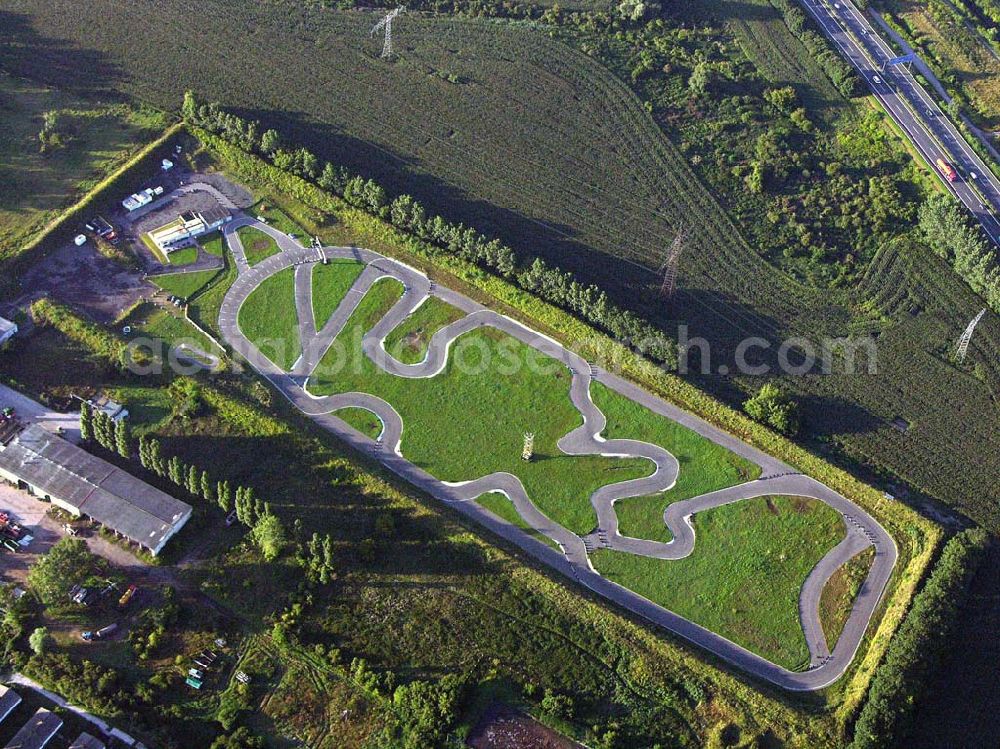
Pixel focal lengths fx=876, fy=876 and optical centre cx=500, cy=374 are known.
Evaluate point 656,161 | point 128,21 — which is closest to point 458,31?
point 656,161

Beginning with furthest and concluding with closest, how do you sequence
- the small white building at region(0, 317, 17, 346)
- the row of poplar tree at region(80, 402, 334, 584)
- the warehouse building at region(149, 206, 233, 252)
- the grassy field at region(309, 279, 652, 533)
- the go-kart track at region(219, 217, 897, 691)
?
the warehouse building at region(149, 206, 233, 252) → the small white building at region(0, 317, 17, 346) → the grassy field at region(309, 279, 652, 533) → the go-kart track at region(219, 217, 897, 691) → the row of poplar tree at region(80, 402, 334, 584)

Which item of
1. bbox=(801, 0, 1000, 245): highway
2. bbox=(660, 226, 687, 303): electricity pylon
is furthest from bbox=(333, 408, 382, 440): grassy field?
bbox=(801, 0, 1000, 245): highway

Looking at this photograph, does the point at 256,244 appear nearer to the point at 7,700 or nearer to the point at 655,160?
the point at 655,160

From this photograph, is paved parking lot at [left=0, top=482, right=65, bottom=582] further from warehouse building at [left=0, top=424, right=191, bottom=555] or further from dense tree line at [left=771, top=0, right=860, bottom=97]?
dense tree line at [left=771, top=0, right=860, bottom=97]

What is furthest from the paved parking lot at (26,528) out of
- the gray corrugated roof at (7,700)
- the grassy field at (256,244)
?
the grassy field at (256,244)

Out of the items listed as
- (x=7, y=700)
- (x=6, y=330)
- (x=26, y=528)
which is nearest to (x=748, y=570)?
(x=7, y=700)

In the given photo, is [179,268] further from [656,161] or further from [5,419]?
[656,161]

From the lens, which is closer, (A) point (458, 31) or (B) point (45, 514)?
(B) point (45, 514)

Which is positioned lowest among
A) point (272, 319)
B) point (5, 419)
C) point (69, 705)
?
point (69, 705)
